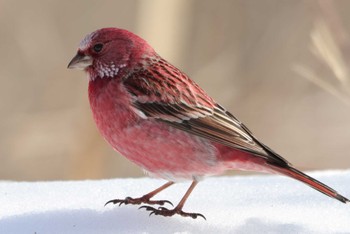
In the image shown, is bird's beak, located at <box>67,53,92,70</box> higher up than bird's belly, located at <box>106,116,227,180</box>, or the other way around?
bird's beak, located at <box>67,53,92,70</box>

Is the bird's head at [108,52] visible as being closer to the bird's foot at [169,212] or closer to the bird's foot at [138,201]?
the bird's foot at [138,201]

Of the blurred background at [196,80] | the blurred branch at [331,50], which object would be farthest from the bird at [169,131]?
the blurred background at [196,80]

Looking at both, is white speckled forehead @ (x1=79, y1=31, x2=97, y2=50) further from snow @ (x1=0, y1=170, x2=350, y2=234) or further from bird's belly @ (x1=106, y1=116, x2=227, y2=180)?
snow @ (x1=0, y1=170, x2=350, y2=234)

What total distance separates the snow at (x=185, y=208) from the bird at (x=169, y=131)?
0.12 metres

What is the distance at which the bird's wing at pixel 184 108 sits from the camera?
4781mm

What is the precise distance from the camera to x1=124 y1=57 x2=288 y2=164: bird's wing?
15.7 feet

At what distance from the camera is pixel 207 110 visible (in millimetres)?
4957

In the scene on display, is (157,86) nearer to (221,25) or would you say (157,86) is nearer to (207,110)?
(207,110)

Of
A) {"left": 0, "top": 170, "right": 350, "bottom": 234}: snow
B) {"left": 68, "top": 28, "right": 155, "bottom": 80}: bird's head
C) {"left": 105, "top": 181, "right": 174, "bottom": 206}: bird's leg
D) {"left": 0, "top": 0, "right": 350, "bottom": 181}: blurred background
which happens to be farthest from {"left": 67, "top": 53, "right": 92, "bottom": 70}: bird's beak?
{"left": 0, "top": 0, "right": 350, "bottom": 181}: blurred background

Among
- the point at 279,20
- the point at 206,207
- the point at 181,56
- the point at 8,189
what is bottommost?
the point at 8,189

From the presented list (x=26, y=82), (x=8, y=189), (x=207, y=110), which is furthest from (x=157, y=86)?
(x=26, y=82)

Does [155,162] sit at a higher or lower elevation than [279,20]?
lower

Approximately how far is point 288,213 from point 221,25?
5.83m

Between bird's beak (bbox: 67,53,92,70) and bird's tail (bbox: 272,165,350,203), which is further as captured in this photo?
bird's beak (bbox: 67,53,92,70)
